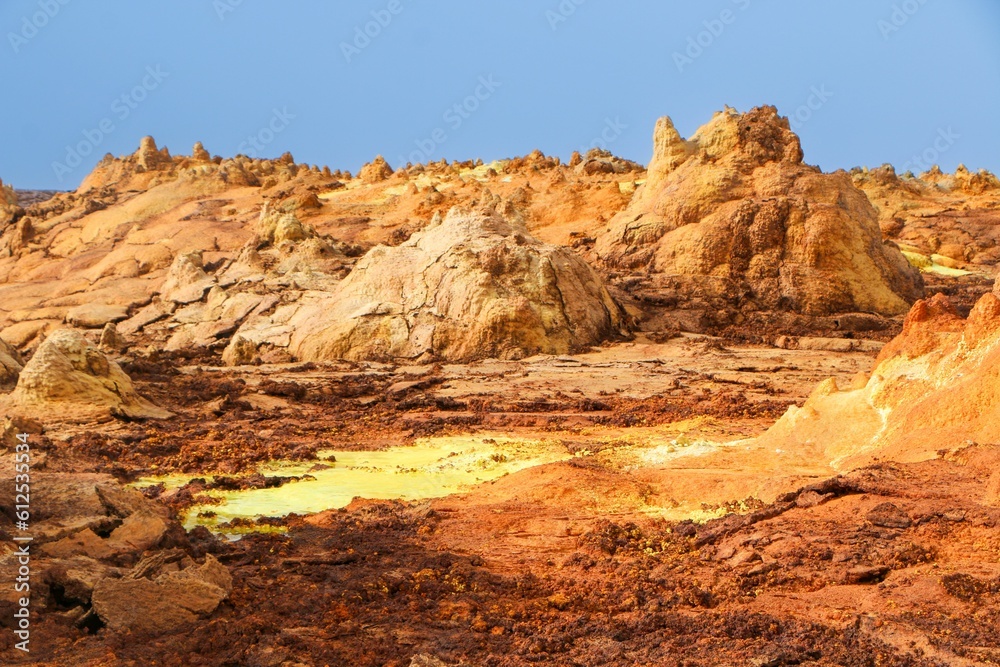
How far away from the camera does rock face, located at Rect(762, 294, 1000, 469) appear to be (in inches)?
241

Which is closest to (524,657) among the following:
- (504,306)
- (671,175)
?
(504,306)

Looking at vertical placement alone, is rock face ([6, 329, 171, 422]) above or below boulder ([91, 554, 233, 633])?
above

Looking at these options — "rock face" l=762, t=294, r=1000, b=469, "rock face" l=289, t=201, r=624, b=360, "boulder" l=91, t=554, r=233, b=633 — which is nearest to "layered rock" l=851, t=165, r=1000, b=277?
"rock face" l=289, t=201, r=624, b=360

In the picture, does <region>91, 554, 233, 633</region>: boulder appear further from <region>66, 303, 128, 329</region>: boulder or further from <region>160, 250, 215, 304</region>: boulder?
<region>66, 303, 128, 329</region>: boulder

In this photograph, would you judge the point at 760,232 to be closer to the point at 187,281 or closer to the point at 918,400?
the point at 187,281

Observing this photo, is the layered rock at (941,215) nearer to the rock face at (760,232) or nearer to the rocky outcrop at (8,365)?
the rock face at (760,232)

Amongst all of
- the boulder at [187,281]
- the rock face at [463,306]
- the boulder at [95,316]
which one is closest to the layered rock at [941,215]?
the rock face at [463,306]

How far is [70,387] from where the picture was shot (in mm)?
9633

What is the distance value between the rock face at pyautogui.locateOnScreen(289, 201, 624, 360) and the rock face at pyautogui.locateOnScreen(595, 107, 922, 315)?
2184 mm

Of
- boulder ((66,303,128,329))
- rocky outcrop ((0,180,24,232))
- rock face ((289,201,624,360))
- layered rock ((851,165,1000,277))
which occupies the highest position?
rocky outcrop ((0,180,24,232))

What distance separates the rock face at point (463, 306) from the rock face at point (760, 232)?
2184mm

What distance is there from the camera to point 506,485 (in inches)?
273

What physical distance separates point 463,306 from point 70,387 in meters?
6.08

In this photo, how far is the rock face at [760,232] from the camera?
16.4 m
